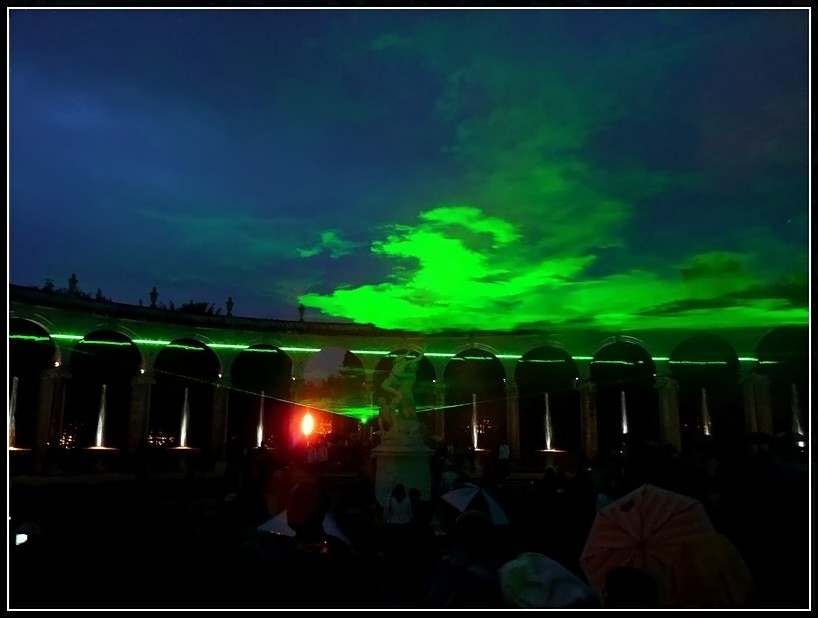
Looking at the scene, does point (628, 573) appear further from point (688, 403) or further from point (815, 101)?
point (688, 403)

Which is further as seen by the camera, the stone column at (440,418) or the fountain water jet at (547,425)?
the fountain water jet at (547,425)

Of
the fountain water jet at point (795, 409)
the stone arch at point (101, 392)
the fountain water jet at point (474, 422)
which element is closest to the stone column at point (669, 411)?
the fountain water jet at point (795, 409)

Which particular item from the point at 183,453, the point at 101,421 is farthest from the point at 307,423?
the point at 101,421

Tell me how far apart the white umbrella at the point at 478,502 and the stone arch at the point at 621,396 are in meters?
20.7

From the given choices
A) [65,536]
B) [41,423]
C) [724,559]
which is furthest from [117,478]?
[724,559]

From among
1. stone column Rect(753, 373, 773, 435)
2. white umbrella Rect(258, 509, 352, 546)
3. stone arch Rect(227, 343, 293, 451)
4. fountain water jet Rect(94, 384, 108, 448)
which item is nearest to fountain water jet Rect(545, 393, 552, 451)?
stone column Rect(753, 373, 773, 435)

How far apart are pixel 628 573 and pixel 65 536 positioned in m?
4.03

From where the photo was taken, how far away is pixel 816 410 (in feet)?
21.1

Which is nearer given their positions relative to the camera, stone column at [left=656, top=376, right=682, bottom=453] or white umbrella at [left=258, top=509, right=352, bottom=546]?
white umbrella at [left=258, top=509, right=352, bottom=546]

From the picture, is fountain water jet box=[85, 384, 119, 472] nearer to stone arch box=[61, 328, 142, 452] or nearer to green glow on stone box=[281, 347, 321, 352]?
stone arch box=[61, 328, 142, 452]

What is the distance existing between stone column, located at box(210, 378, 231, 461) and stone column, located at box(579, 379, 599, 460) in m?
14.9

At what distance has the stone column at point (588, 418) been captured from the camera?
80.2 feet

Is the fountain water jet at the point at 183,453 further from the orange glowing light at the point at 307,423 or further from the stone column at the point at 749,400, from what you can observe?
the stone column at the point at 749,400

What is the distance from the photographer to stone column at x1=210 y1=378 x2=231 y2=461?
2303cm
